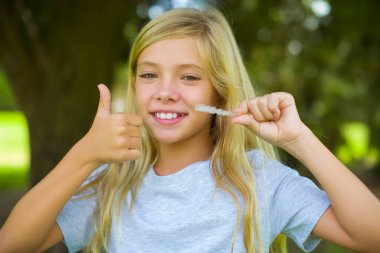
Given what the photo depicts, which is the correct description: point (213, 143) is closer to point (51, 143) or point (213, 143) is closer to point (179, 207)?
point (179, 207)

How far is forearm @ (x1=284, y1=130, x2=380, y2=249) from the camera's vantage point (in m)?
1.75

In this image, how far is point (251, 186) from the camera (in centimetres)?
202

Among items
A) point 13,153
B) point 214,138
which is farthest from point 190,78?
point 13,153

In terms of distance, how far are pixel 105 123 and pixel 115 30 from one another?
3.23m

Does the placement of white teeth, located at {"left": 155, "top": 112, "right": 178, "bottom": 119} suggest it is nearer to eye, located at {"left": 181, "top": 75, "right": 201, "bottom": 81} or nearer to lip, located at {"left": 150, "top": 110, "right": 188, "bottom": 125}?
lip, located at {"left": 150, "top": 110, "right": 188, "bottom": 125}

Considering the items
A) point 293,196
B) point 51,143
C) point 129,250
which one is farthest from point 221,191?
point 51,143

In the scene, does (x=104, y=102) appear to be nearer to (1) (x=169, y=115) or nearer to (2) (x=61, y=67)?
(1) (x=169, y=115)

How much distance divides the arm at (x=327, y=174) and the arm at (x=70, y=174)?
38 centimetres

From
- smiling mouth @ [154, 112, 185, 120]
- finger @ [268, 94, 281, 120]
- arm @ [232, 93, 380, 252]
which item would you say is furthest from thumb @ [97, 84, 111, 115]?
finger @ [268, 94, 281, 120]

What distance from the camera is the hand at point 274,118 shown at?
184 cm

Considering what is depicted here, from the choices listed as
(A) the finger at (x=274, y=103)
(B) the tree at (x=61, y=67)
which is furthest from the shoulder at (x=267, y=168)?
(B) the tree at (x=61, y=67)

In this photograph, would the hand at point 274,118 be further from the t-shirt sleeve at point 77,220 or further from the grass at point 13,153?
the grass at point 13,153

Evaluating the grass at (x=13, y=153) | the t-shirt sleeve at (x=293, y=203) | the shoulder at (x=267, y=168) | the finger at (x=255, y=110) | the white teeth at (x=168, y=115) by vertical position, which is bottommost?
the grass at (x=13, y=153)

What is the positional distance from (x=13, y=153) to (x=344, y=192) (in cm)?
1871
